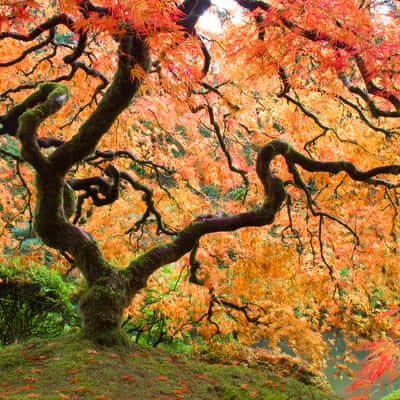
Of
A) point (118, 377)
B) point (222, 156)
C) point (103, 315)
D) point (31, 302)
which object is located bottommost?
point (31, 302)

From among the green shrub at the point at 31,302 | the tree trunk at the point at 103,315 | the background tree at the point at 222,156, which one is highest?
the background tree at the point at 222,156

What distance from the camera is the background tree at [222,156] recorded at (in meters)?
2.13

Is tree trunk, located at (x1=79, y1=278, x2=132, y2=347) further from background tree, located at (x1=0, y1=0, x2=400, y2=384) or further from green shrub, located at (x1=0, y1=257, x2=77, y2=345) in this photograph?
green shrub, located at (x1=0, y1=257, x2=77, y2=345)

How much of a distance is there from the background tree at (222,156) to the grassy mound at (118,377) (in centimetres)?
30

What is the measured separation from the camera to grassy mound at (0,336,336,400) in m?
2.42

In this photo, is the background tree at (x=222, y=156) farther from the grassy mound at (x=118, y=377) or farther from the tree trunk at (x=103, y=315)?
the grassy mound at (x=118, y=377)

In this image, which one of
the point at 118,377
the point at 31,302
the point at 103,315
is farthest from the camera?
the point at 31,302

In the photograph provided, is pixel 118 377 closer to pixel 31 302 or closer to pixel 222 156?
pixel 222 156

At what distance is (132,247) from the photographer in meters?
5.22

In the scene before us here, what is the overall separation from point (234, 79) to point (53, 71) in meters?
2.43

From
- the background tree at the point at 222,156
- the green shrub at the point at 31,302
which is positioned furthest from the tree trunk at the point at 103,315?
the green shrub at the point at 31,302

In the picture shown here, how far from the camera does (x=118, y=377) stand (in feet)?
8.70

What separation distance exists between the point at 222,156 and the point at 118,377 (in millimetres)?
3790

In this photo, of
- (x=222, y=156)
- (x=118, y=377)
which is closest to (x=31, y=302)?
(x=222, y=156)
